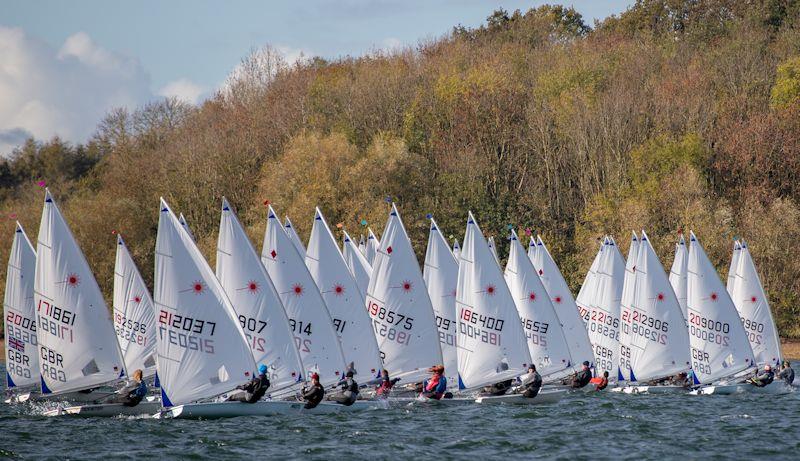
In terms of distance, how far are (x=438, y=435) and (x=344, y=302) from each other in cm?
706

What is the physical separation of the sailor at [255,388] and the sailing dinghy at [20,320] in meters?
8.56

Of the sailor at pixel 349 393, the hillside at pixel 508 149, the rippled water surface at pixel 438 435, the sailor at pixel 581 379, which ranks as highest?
the hillside at pixel 508 149

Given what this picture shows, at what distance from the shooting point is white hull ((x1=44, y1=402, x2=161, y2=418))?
3192cm

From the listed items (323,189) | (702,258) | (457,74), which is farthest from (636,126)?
(702,258)

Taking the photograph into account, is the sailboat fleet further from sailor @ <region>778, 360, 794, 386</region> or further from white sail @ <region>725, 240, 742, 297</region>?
→ sailor @ <region>778, 360, 794, 386</region>

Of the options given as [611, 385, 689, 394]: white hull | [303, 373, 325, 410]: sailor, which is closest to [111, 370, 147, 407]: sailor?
[303, 373, 325, 410]: sailor

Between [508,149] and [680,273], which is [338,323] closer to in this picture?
[680,273]

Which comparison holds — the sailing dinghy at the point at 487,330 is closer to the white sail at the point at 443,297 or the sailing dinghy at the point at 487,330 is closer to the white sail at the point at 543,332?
the white sail at the point at 443,297

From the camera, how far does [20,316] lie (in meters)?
35.8

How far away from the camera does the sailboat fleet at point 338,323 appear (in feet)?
98.1

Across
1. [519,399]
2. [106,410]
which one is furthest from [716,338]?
[106,410]

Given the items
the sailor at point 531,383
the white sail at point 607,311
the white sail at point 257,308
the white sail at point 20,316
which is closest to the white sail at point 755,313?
the white sail at point 607,311

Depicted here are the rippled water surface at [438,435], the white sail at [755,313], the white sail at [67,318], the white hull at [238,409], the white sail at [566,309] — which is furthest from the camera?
the white sail at [566,309]

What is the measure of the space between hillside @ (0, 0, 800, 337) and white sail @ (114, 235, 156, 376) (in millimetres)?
23684
